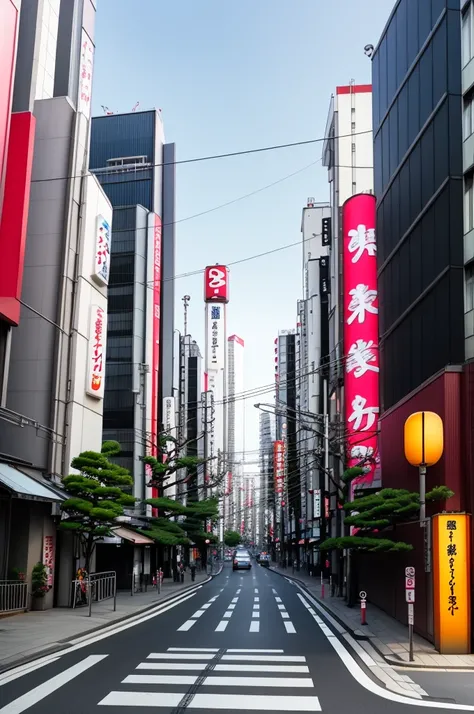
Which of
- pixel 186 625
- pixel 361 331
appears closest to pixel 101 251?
pixel 361 331

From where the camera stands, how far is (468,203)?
2159 centimetres

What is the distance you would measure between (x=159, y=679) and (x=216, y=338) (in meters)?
96.3

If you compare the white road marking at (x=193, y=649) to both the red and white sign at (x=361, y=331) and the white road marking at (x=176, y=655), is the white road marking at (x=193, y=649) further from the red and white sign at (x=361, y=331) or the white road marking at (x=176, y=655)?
the red and white sign at (x=361, y=331)

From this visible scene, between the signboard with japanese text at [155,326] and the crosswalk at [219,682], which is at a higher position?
the signboard with japanese text at [155,326]

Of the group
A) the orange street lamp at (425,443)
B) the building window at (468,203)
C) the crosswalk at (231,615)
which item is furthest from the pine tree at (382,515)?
the building window at (468,203)

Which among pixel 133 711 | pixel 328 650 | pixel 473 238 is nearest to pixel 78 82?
pixel 473 238

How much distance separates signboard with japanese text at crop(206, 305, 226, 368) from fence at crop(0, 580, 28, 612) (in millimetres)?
80502

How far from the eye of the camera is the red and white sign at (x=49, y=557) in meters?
28.0

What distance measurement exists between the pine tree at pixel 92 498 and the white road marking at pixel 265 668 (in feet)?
38.4

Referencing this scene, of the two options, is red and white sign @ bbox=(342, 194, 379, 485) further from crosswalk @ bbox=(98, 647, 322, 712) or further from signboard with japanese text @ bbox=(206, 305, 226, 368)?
signboard with japanese text @ bbox=(206, 305, 226, 368)

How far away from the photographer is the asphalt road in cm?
1239

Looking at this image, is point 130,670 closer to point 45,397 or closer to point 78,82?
point 45,397

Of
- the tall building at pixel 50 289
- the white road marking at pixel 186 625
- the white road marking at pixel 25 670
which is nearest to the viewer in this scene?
the white road marking at pixel 25 670

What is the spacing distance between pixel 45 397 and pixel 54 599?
24.5ft
